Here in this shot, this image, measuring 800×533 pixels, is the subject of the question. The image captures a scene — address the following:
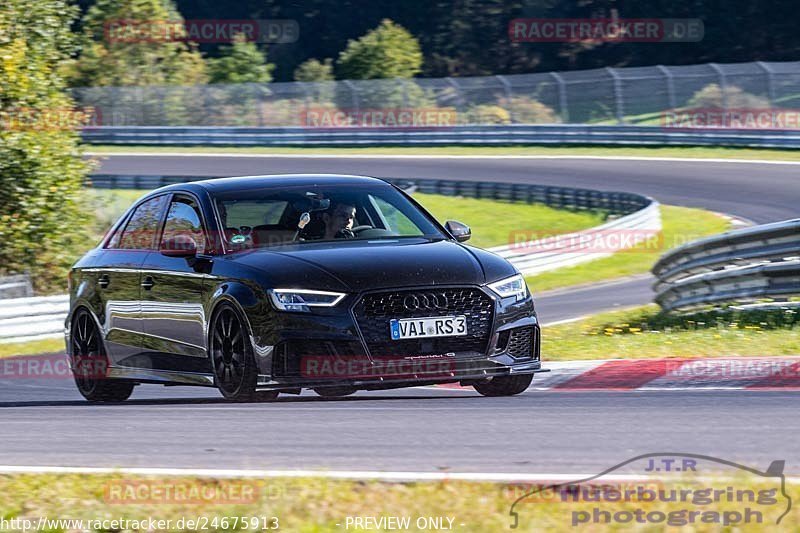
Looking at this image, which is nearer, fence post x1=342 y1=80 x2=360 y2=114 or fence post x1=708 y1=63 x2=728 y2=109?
fence post x1=708 y1=63 x2=728 y2=109

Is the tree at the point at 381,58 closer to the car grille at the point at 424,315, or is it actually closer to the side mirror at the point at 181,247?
the side mirror at the point at 181,247

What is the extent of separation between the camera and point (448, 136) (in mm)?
44406

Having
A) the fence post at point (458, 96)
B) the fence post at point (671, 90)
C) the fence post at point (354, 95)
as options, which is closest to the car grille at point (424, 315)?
the fence post at point (671, 90)

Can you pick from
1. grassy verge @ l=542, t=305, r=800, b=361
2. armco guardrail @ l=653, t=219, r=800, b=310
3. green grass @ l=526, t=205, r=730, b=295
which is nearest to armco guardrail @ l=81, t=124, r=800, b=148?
green grass @ l=526, t=205, r=730, b=295

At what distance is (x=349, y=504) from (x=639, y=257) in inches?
783

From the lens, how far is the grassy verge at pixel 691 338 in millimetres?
10523

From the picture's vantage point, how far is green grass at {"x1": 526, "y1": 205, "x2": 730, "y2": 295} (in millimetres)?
22906

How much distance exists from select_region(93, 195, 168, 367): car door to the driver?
1375 millimetres

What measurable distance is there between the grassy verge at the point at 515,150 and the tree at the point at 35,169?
61.7 feet

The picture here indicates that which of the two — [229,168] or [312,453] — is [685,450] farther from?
[229,168]

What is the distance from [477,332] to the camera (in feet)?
26.5

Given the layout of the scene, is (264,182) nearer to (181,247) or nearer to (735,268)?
(181,247)

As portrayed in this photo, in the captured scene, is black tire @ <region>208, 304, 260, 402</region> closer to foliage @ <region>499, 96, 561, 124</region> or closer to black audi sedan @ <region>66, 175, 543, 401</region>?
black audi sedan @ <region>66, 175, 543, 401</region>

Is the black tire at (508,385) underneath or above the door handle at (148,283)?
underneath
